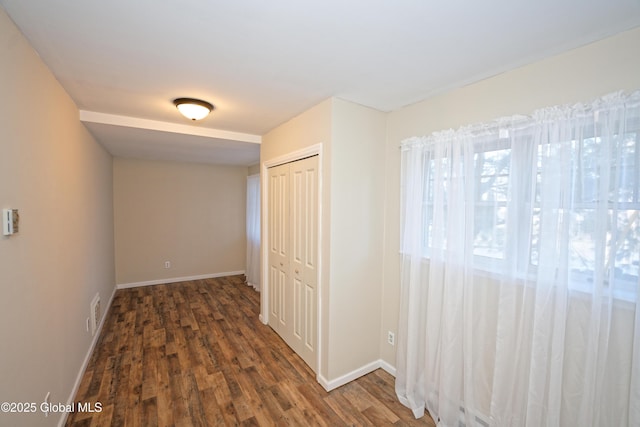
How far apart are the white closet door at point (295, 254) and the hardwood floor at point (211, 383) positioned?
25cm

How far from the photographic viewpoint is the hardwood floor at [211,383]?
6.25ft

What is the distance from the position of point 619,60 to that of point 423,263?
1.56m

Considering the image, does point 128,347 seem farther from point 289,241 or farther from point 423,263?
point 423,263

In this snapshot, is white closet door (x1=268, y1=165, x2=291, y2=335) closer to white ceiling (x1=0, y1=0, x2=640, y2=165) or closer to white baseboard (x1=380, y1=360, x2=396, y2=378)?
white ceiling (x1=0, y1=0, x2=640, y2=165)

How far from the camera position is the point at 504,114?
5.48 ft

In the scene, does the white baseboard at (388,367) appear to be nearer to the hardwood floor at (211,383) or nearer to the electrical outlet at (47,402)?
the hardwood floor at (211,383)

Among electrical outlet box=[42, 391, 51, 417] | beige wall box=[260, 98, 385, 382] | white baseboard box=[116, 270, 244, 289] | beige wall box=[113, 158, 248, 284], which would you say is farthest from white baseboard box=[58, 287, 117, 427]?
beige wall box=[260, 98, 385, 382]

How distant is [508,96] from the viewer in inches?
65.4

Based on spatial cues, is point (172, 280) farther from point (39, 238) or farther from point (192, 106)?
point (192, 106)

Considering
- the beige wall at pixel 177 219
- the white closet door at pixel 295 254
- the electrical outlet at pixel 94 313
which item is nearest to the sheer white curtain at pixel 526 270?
the white closet door at pixel 295 254

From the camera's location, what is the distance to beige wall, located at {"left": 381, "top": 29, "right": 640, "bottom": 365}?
1.29m

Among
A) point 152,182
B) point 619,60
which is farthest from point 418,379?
point 152,182

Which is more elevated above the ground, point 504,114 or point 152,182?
point 504,114

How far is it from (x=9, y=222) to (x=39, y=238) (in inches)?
16.9
